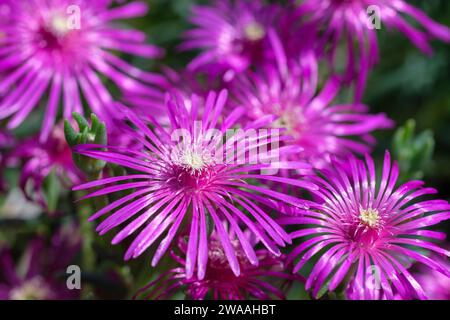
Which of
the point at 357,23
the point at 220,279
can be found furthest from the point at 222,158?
the point at 357,23

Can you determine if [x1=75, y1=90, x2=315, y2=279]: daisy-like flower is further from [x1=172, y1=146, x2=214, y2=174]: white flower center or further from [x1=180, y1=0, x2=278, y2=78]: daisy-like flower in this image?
[x1=180, y1=0, x2=278, y2=78]: daisy-like flower

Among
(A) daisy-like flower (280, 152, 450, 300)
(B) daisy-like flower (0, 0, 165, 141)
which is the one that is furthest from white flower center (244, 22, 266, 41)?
(A) daisy-like flower (280, 152, 450, 300)

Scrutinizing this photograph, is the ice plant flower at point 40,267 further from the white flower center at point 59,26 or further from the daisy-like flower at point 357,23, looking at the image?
the daisy-like flower at point 357,23

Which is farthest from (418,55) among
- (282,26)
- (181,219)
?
(181,219)

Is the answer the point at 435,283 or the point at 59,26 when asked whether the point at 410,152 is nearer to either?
the point at 435,283
